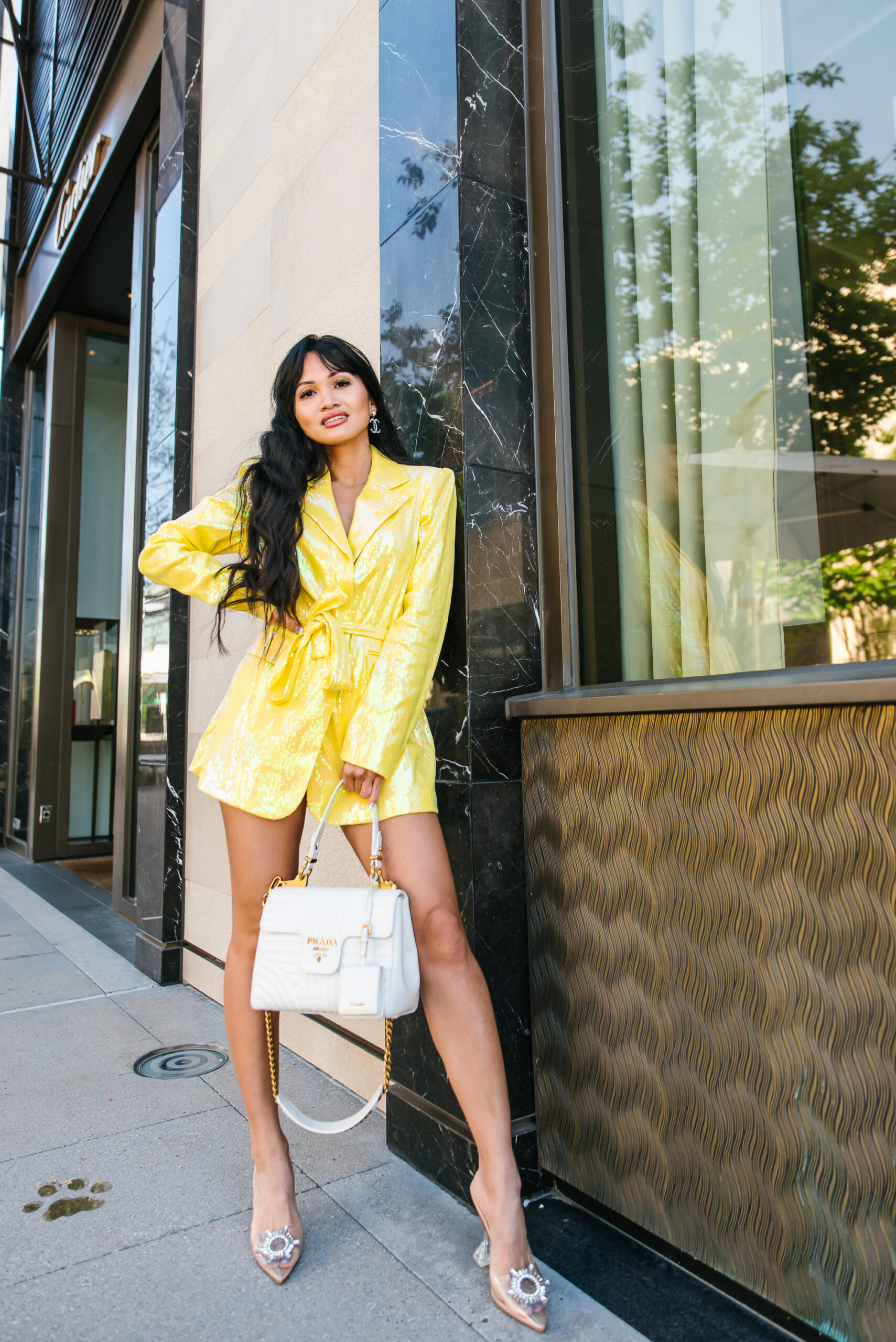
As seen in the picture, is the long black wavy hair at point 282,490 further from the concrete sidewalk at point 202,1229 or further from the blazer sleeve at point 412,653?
the concrete sidewalk at point 202,1229

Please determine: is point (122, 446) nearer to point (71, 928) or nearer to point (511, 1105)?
point (71, 928)

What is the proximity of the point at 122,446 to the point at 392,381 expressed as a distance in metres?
6.85

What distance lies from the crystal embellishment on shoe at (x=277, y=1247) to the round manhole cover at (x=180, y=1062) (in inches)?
45.8

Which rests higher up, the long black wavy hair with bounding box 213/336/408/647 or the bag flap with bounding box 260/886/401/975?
the long black wavy hair with bounding box 213/336/408/647

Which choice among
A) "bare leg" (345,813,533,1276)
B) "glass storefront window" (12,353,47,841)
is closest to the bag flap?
"bare leg" (345,813,533,1276)

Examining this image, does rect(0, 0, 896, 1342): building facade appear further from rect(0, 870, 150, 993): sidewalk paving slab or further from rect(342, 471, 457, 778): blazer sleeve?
rect(0, 870, 150, 993): sidewalk paving slab

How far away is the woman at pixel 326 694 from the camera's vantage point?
6.11 ft

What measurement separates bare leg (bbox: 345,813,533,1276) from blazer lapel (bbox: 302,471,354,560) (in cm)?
63

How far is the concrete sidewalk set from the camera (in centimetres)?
163

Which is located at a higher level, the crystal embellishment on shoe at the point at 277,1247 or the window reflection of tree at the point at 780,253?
the window reflection of tree at the point at 780,253

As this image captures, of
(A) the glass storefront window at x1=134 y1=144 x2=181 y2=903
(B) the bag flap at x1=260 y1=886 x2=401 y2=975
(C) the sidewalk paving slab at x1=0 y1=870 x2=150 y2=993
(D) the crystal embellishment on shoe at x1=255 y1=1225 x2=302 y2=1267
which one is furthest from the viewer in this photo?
(A) the glass storefront window at x1=134 y1=144 x2=181 y2=903

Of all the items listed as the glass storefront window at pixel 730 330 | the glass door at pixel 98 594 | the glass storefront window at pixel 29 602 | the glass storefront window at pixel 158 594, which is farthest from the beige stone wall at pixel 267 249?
the glass storefront window at pixel 29 602

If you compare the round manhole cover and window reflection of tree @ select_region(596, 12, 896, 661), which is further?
the round manhole cover

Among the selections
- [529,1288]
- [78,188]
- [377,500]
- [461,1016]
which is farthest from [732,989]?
[78,188]
